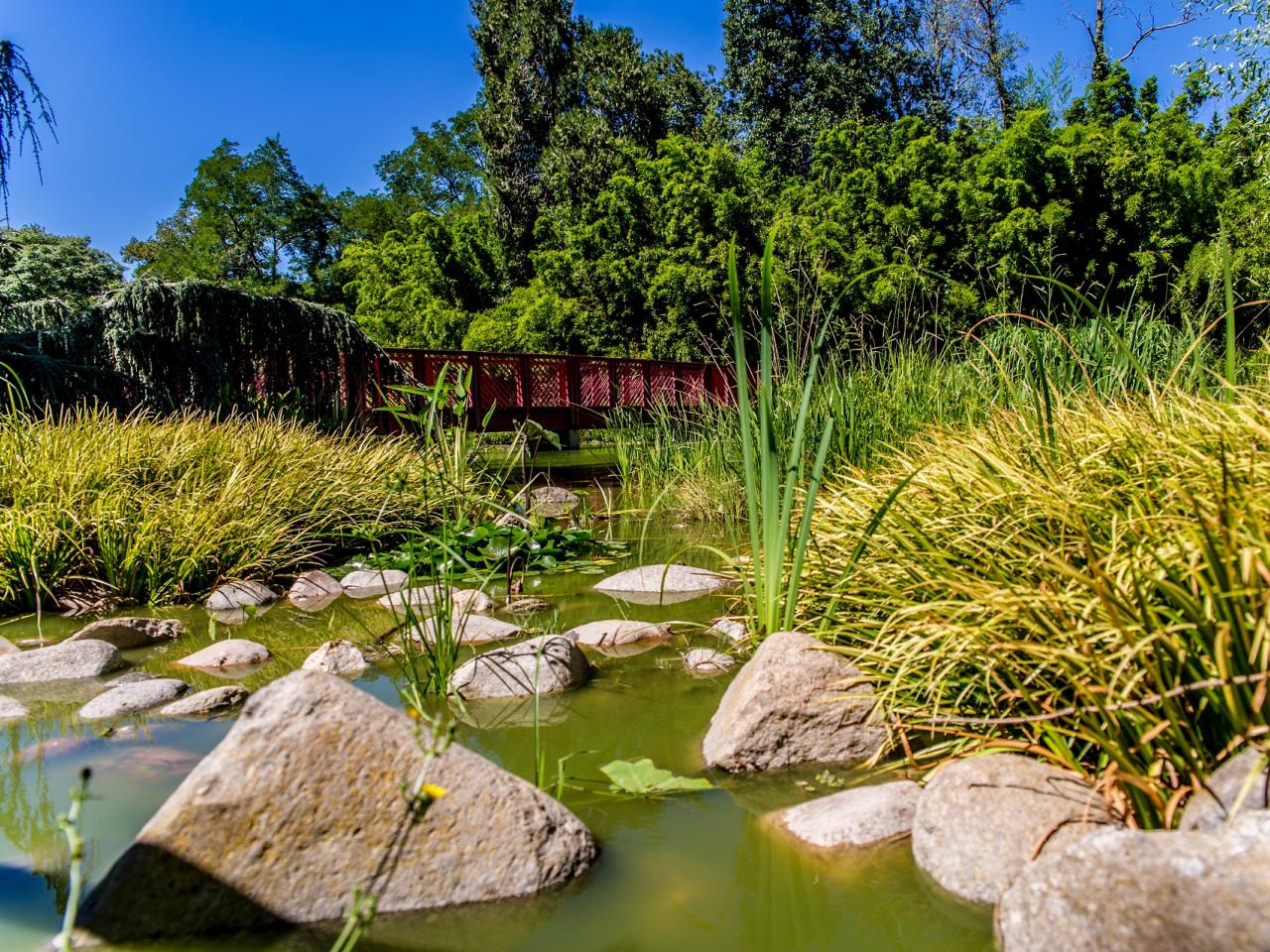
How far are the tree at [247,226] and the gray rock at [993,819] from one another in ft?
116

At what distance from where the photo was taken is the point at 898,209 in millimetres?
18578

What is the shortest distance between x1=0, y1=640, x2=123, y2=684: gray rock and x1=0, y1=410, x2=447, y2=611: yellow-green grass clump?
71 cm

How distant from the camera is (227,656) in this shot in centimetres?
349

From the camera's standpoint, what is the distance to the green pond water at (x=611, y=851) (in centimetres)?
165

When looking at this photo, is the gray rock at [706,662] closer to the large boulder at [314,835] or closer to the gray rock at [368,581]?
the large boulder at [314,835]

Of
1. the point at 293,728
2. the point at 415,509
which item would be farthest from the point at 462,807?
the point at 415,509

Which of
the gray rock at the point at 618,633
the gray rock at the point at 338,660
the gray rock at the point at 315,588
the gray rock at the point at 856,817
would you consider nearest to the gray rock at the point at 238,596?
the gray rock at the point at 315,588

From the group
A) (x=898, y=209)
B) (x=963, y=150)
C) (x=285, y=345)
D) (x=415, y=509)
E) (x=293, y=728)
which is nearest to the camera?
(x=293, y=728)

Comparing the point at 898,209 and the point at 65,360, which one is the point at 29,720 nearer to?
the point at 65,360

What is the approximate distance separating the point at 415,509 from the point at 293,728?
4663 mm

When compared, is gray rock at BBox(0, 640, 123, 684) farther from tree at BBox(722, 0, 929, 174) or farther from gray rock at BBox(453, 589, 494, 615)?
tree at BBox(722, 0, 929, 174)

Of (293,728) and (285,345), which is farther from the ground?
(285,345)

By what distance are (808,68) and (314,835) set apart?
2414cm

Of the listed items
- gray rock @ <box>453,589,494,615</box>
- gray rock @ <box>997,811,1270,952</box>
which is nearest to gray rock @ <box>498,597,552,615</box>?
gray rock @ <box>453,589,494,615</box>
